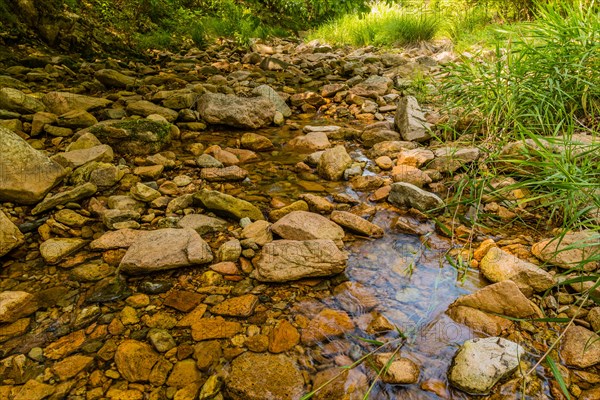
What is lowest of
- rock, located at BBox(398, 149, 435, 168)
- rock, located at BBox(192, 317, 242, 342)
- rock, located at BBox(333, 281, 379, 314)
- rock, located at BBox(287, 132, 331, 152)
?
rock, located at BBox(398, 149, 435, 168)

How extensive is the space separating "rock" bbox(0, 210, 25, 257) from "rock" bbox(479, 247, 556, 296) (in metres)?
2.44

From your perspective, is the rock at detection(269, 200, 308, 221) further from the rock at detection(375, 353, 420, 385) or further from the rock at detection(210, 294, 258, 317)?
the rock at detection(375, 353, 420, 385)

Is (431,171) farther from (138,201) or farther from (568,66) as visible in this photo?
(138,201)

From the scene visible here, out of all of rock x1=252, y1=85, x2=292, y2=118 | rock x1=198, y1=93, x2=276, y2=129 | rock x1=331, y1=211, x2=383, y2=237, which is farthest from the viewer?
rock x1=252, y1=85, x2=292, y2=118

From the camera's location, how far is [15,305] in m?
1.62

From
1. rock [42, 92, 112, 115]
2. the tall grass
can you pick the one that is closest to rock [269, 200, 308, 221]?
rock [42, 92, 112, 115]

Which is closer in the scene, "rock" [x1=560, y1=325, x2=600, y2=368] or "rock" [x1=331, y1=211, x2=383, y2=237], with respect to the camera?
"rock" [x1=560, y1=325, x2=600, y2=368]

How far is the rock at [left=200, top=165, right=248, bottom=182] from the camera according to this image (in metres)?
2.93

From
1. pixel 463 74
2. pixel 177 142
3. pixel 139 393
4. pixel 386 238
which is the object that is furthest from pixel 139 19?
pixel 139 393

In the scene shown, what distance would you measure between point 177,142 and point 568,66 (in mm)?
3200

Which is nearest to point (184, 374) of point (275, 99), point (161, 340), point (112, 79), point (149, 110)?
point (161, 340)

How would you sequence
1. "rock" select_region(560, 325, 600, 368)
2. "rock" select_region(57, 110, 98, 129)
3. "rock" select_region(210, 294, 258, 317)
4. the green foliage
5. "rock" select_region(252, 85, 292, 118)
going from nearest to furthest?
"rock" select_region(560, 325, 600, 368) → "rock" select_region(210, 294, 258, 317) → the green foliage → "rock" select_region(57, 110, 98, 129) → "rock" select_region(252, 85, 292, 118)

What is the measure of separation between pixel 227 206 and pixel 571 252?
1.91 m

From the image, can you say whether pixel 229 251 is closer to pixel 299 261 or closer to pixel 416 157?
→ pixel 299 261
